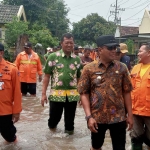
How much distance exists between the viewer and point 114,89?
3.76 m

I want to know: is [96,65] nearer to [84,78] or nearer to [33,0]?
[84,78]

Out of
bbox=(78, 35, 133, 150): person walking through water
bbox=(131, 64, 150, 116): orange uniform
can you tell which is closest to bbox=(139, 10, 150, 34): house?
bbox=(131, 64, 150, 116): orange uniform

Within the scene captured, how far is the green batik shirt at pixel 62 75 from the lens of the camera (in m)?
5.70

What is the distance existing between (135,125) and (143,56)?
1057 millimetres

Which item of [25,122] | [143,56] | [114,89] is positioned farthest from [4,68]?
[25,122]

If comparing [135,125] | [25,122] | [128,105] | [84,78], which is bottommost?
[25,122]

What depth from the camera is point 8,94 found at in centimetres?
473

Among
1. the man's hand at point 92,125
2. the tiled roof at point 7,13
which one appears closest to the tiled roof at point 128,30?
the tiled roof at point 7,13

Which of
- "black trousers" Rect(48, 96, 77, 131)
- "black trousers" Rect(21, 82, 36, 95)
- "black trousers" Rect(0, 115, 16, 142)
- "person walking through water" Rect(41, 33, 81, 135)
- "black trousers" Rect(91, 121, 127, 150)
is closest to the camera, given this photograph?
"black trousers" Rect(91, 121, 127, 150)

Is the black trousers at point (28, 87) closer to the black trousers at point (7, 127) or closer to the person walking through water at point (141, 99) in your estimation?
the black trousers at point (7, 127)

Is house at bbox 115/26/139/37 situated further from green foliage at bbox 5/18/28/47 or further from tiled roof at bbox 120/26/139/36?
green foliage at bbox 5/18/28/47

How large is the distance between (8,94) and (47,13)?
1360 inches

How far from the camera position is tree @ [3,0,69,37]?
3628 centimetres

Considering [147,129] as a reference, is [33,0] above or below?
above
